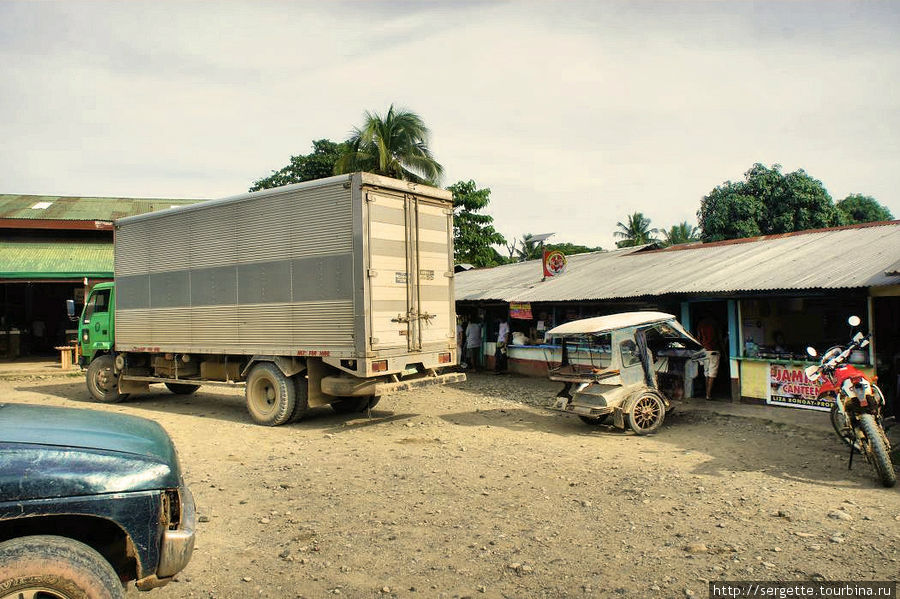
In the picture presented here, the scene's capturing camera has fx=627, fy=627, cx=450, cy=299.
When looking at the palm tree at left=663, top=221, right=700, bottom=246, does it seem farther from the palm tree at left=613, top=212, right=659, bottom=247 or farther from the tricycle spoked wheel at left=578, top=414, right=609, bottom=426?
the tricycle spoked wheel at left=578, top=414, right=609, bottom=426

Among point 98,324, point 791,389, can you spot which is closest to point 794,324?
point 791,389

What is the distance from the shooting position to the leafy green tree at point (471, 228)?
26.9 meters

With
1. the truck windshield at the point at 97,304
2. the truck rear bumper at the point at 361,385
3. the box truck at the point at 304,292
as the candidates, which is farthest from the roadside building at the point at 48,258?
the truck rear bumper at the point at 361,385

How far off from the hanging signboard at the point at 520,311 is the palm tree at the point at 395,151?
7559mm

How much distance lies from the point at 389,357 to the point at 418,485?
3262 mm

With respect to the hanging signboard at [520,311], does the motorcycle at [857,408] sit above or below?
below

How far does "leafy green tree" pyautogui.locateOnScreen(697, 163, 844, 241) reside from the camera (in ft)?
89.1

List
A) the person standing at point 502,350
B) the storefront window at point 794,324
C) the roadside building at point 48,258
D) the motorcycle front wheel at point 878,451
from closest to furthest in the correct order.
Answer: the motorcycle front wheel at point 878,451, the storefront window at point 794,324, the person standing at point 502,350, the roadside building at point 48,258

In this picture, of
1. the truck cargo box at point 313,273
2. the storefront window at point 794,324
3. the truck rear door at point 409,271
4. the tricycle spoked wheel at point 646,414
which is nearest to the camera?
the tricycle spoked wheel at point 646,414

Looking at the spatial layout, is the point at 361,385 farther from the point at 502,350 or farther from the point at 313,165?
the point at 313,165

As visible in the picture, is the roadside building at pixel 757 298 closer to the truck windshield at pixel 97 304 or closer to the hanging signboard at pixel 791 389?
the hanging signboard at pixel 791 389

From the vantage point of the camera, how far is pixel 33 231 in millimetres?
22344

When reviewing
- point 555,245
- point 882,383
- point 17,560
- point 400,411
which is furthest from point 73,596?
point 555,245

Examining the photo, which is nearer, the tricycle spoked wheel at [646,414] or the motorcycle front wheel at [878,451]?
the motorcycle front wheel at [878,451]
